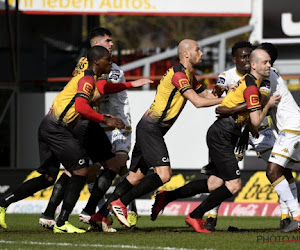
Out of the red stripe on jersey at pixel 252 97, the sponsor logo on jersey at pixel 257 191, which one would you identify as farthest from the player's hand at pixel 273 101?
the sponsor logo on jersey at pixel 257 191

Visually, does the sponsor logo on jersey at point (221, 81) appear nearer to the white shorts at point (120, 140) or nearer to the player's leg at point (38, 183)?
the white shorts at point (120, 140)

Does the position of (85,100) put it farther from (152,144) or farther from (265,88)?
(265,88)

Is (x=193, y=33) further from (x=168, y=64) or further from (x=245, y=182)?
(x=245, y=182)

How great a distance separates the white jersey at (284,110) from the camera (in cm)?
1139

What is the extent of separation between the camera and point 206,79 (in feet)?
69.8

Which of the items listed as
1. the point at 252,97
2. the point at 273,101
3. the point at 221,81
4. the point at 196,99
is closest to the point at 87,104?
the point at 196,99

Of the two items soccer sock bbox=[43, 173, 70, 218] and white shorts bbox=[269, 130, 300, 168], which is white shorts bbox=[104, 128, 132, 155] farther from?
white shorts bbox=[269, 130, 300, 168]

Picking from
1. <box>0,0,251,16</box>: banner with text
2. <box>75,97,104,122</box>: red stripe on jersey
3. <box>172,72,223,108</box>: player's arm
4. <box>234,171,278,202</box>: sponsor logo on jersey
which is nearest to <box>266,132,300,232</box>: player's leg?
<box>172,72,223,108</box>: player's arm

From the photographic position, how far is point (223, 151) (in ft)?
36.5

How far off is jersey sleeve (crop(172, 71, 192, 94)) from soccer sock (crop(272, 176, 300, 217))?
1589mm

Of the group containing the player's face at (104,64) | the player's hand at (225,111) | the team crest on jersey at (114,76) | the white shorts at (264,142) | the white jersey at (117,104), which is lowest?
the white shorts at (264,142)

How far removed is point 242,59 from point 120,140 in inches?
76.8

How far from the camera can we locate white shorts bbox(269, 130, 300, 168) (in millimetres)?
11258

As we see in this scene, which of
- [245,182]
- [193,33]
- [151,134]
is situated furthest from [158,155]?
[193,33]
